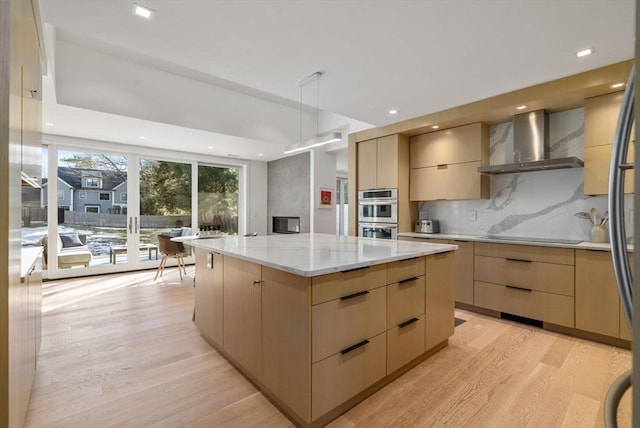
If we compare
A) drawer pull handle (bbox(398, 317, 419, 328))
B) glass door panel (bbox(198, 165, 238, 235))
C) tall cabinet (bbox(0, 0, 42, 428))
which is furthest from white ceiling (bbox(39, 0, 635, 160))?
glass door panel (bbox(198, 165, 238, 235))

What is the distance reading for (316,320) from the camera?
5.06 feet

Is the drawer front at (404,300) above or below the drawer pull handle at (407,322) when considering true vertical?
above

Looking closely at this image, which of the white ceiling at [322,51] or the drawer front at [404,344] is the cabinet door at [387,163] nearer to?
the white ceiling at [322,51]

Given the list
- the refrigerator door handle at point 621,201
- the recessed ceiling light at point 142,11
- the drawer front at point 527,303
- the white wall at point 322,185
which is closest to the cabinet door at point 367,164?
the white wall at point 322,185

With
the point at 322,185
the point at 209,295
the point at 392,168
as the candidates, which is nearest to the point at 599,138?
the point at 392,168

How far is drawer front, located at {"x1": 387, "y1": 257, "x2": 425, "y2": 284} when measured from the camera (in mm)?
1977

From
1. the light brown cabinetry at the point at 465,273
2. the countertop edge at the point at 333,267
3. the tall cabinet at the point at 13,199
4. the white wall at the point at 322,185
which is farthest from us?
the white wall at the point at 322,185

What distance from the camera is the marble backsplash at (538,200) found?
320cm

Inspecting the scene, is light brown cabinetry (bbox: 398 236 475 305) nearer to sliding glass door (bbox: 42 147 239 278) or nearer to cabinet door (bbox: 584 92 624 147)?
cabinet door (bbox: 584 92 624 147)

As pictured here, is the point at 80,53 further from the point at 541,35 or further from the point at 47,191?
the point at 541,35

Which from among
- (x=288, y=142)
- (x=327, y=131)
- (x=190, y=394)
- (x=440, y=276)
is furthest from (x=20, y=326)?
(x=327, y=131)

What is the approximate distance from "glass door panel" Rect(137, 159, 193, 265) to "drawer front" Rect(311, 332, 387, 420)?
4.74 meters

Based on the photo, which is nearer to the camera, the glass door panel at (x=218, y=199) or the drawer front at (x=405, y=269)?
the drawer front at (x=405, y=269)

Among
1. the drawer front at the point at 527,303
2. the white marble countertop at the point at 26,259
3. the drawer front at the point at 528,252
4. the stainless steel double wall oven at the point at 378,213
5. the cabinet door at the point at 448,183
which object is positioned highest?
the cabinet door at the point at 448,183
